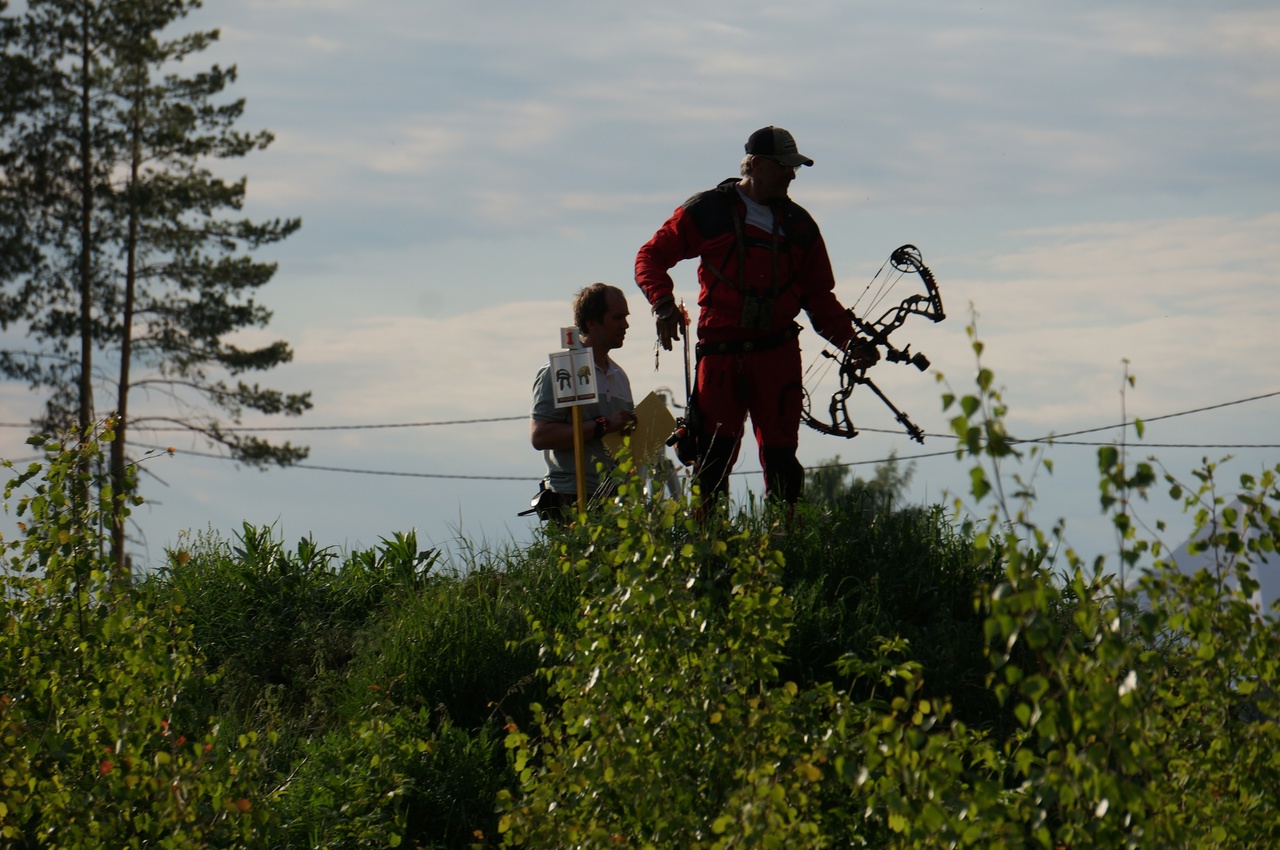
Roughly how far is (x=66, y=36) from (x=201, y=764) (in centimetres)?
2253

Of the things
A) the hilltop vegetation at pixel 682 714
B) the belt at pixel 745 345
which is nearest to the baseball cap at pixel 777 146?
the belt at pixel 745 345

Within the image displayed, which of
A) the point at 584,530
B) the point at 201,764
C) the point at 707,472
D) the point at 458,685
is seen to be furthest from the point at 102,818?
the point at 707,472

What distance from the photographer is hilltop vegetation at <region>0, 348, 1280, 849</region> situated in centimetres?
356

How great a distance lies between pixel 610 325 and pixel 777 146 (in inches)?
47.4

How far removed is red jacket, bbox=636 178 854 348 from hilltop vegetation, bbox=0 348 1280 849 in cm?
111

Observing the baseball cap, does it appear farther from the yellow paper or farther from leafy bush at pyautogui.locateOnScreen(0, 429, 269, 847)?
leafy bush at pyautogui.locateOnScreen(0, 429, 269, 847)

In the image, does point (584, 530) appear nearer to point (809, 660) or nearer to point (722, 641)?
point (722, 641)

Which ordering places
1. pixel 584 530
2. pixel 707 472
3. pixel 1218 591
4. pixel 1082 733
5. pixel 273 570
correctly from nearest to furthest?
pixel 1082 733 → pixel 1218 591 → pixel 584 530 → pixel 707 472 → pixel 273 570

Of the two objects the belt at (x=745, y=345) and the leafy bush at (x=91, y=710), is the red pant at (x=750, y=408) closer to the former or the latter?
the belt at (x=745, y=345)

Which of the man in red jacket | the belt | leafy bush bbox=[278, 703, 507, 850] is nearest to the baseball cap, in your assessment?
the man in red jacket

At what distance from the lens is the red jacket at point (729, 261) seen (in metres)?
7.81

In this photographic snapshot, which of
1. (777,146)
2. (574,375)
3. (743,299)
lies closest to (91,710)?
(574,375)

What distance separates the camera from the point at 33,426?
78.1 ft

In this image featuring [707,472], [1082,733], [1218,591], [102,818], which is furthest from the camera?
[707,472]
